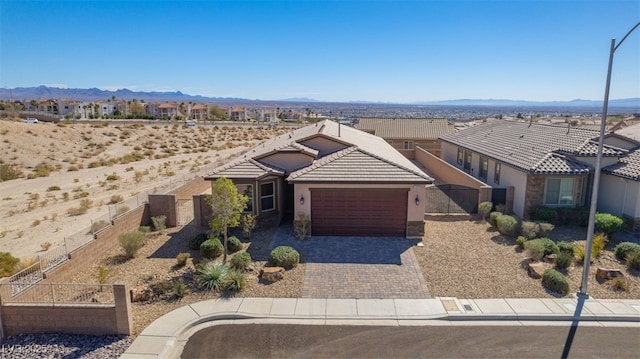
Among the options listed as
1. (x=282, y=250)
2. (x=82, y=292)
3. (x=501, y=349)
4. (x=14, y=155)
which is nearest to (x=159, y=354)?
(x=82, y=292)

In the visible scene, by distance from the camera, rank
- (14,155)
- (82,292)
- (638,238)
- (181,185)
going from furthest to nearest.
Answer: (14,155) < (181,185) < (638,238) < (82,292)

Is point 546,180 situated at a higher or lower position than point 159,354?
higher

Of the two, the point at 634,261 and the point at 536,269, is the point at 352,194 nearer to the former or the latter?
the point at 536,269

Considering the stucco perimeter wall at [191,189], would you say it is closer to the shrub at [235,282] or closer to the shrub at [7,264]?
the shrub at [7,264]

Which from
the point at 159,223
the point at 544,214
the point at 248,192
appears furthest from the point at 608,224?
the point at 159,223

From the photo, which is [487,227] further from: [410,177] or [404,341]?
[404,341]
